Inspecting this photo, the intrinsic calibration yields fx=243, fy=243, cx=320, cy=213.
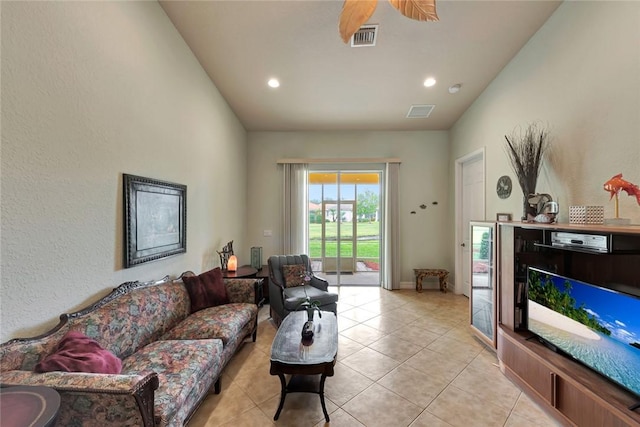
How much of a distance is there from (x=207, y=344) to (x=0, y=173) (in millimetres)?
1596

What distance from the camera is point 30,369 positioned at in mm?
1285

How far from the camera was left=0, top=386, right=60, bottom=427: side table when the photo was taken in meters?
0.84

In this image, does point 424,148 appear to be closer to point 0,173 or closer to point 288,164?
point 288,164

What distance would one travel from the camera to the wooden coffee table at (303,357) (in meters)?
1.76

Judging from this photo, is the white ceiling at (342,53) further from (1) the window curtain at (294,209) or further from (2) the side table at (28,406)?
(2) the side table at (28,406)

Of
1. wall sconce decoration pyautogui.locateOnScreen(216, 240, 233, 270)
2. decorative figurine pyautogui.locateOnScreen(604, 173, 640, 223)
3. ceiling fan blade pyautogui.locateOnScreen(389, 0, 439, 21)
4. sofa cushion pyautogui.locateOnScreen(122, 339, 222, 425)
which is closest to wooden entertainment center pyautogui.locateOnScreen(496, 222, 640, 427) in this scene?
decorative figurine pyautogui.locateOnScreen(604, 173, 640, 223)

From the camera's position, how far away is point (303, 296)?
3.16 meters

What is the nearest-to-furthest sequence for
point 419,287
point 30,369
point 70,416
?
point 70,416 → point 30,369 → point 419,287

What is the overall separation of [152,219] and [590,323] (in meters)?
3.64

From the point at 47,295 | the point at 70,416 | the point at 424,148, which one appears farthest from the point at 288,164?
the point at 70,416

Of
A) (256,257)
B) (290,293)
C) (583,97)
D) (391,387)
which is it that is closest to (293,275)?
(290,293)

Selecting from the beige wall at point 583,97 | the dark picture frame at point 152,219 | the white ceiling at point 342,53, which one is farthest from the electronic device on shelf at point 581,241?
the dark picture frame at point 152,219

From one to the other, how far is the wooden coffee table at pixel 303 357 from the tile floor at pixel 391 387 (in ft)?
0.34

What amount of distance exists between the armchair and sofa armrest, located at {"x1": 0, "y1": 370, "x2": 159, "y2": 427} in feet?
6.44
